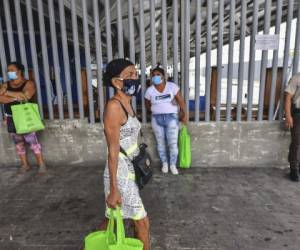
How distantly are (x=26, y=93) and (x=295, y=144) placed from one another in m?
4.15

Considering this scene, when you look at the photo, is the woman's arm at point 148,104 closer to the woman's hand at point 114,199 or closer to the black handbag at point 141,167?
the black handbag at point 141,167

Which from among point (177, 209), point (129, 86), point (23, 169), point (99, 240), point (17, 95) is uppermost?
point (129, 86)

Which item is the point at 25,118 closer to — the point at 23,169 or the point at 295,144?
the point at 23,169

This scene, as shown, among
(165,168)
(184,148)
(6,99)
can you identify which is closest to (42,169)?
(6,99)

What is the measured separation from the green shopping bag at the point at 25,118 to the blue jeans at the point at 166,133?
1.85 m

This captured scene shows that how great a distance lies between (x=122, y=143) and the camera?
2.21 meters

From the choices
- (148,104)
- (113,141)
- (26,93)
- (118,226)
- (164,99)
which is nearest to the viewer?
(118,226)

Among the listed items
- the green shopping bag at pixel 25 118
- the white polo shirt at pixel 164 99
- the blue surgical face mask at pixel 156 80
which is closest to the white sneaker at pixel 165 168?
the white polo shirt at pixel 164 99

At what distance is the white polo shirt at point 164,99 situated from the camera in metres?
4.46

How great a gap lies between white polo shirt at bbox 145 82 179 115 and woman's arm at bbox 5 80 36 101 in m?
1.81

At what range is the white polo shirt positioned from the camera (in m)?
4.46

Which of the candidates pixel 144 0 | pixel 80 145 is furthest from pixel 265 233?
pixel 144 0

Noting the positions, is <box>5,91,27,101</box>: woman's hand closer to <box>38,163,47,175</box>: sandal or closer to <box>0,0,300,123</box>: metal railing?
<box>0,0,300,123</box>: metal railing

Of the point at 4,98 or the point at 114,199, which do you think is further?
the point at 4,98
